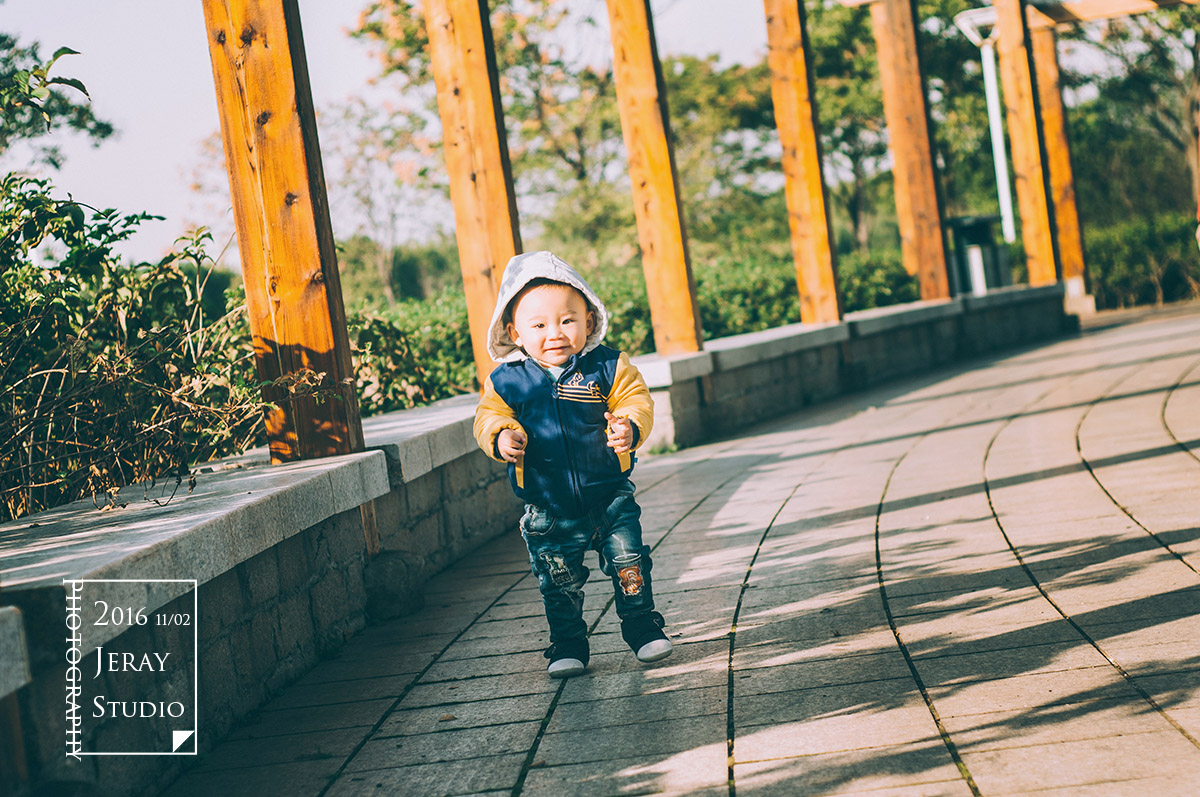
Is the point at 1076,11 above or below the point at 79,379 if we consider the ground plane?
above

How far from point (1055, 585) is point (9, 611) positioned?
3103 mm

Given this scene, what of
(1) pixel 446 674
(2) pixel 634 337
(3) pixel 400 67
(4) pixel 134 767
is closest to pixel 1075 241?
(2) pixel 634 337

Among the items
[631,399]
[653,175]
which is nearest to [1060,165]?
[653,175]

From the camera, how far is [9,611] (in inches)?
84.6

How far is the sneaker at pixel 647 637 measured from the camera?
3395 millimetres

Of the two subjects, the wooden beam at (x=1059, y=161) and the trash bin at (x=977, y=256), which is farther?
the wooden beam at (x=1059, y=161)

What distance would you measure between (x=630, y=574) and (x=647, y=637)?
0.20m

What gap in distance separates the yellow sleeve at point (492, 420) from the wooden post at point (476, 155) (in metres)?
2.69

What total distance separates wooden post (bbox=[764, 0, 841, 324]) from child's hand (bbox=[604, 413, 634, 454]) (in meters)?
7.40

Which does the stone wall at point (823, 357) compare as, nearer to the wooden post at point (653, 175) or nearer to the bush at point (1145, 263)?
the wooden post at point (653, 175)

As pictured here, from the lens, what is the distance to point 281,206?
4.08 metres

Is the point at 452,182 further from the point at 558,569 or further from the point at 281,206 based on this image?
the point at 558,569

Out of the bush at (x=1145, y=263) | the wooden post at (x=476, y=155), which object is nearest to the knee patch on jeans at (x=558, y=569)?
the wooden post at (x=476, y=155)

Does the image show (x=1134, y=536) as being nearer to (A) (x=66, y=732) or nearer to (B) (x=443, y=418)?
(B) (x=443, y=418)
